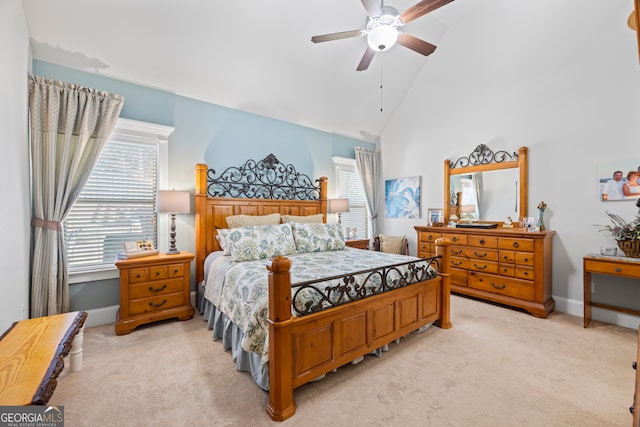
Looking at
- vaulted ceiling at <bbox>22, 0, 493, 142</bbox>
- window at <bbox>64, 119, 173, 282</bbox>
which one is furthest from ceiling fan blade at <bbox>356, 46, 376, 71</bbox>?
window at <bbox>64, 119, 173, 282</bbox>

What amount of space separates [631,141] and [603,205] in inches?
28.9

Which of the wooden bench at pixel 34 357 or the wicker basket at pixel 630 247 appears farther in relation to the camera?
the wicker basket at pixel 630 247

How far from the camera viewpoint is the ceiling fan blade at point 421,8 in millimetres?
1991

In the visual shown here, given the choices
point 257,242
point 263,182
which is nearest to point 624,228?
point 257,242

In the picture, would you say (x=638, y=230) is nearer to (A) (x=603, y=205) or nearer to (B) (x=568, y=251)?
(A) (x=603, y=205)

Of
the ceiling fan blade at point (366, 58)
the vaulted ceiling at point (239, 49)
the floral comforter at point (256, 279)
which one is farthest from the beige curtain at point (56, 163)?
the ceiling fan blade at point (366, 58)

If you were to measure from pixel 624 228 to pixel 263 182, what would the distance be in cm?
439

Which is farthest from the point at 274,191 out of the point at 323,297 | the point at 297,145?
the point at 323,297

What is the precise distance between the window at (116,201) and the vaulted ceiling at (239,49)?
0.73 meters

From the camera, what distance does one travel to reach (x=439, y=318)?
2883 millimetres

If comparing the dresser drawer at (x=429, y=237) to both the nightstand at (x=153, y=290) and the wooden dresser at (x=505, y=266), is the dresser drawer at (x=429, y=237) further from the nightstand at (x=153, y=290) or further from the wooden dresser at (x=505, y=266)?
the nightstand at (x=153, y=290)

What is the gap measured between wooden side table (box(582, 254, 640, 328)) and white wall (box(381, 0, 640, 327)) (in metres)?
0.33

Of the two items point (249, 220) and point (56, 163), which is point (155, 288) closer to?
point (249, 220)

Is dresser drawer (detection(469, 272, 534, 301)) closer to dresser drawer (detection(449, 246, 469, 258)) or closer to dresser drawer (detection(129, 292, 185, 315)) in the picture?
dresser drawer (detection(449, 246, 469, 258))
